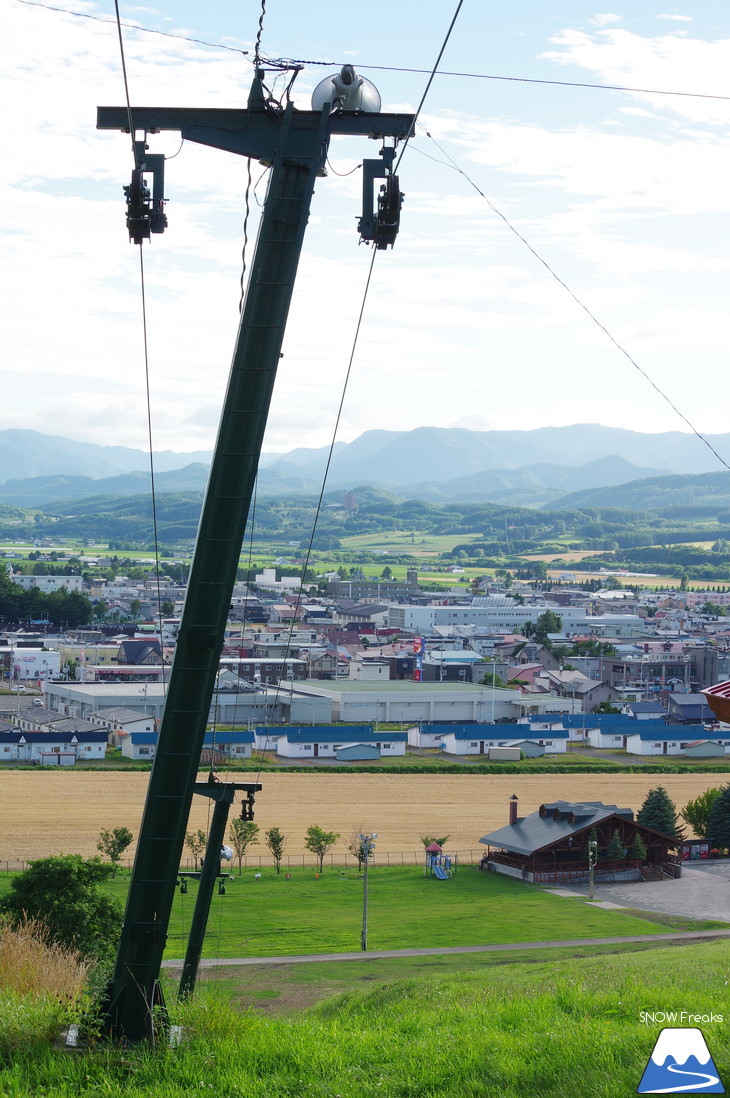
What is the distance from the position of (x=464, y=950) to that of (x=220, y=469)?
1342cm

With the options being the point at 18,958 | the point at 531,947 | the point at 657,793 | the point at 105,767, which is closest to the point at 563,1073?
the point at 18,958

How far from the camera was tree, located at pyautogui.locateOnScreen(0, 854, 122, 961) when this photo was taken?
41.2 ft

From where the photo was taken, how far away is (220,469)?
5.61m

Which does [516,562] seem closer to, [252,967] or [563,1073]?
[252,967]

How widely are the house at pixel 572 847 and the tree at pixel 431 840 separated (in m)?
0.93

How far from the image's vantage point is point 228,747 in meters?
36.1

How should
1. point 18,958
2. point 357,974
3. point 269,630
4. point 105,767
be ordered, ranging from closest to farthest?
1. point 18,958
2. point 357,974
3. point 105,767
4. point 269,630

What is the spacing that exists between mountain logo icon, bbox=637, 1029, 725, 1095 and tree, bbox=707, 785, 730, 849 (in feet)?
76.4

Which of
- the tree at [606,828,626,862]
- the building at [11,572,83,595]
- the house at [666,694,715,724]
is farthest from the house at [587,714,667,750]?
the building at [11,572,83,595]

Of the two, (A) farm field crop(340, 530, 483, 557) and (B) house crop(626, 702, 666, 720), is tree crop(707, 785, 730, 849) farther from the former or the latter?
(A) farm field crop(340, 530, 483, 557)

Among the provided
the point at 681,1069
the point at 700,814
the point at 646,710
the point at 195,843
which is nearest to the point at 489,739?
the point at 646,710

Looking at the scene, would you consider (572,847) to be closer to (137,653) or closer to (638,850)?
(638,850)

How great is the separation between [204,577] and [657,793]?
76.4ft

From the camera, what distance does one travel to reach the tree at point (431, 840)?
23969 mm
